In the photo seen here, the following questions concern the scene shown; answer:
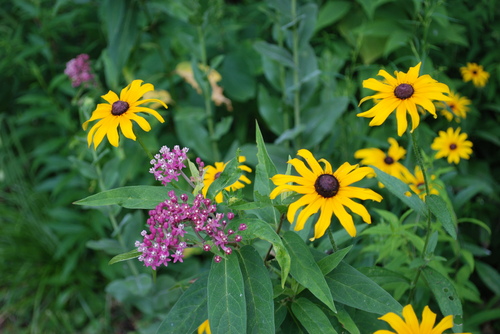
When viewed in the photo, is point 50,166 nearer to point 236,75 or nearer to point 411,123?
point 236,75

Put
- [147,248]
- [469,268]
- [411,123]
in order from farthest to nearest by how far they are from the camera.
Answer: [469,268], [411,123], [147,248]

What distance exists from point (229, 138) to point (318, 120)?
2.45ft

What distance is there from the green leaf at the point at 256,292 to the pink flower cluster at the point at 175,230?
6cm

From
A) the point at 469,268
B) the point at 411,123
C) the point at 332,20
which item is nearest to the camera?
the point at 411,123

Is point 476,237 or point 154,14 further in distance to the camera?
point 154,14

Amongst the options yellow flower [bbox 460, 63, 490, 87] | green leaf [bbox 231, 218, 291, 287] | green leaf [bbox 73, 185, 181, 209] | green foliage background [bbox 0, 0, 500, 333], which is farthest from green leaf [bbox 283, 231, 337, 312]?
yellow flower [bbox 460, 63, 490, 87]

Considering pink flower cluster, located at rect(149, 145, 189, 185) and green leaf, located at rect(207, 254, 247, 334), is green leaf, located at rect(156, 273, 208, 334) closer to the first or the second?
green leaf, located at rect(207, 254, 247, 334)

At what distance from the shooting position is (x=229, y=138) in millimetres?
2824

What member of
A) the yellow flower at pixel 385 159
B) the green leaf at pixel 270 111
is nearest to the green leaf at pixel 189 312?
the yellow flower at pixel 385 159

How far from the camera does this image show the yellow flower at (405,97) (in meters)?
1.03

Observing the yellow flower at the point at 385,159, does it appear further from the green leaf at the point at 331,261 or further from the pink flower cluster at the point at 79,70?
the pink flower cluster at the point at 79,70

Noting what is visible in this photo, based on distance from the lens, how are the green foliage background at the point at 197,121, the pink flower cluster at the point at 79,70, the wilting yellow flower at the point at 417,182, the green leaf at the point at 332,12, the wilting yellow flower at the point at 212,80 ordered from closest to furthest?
the wilting yellow flower at the point at 417,182 → the green foliage background at the point at 197,121 → the pink flower cluster at the point at 79,70 → the green leaf at the point at 332,12 → the wilting yellow flower at the point at 212,80

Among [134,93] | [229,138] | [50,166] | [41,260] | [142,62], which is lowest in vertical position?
[41,260]

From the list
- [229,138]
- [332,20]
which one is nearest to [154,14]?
[229,138]
